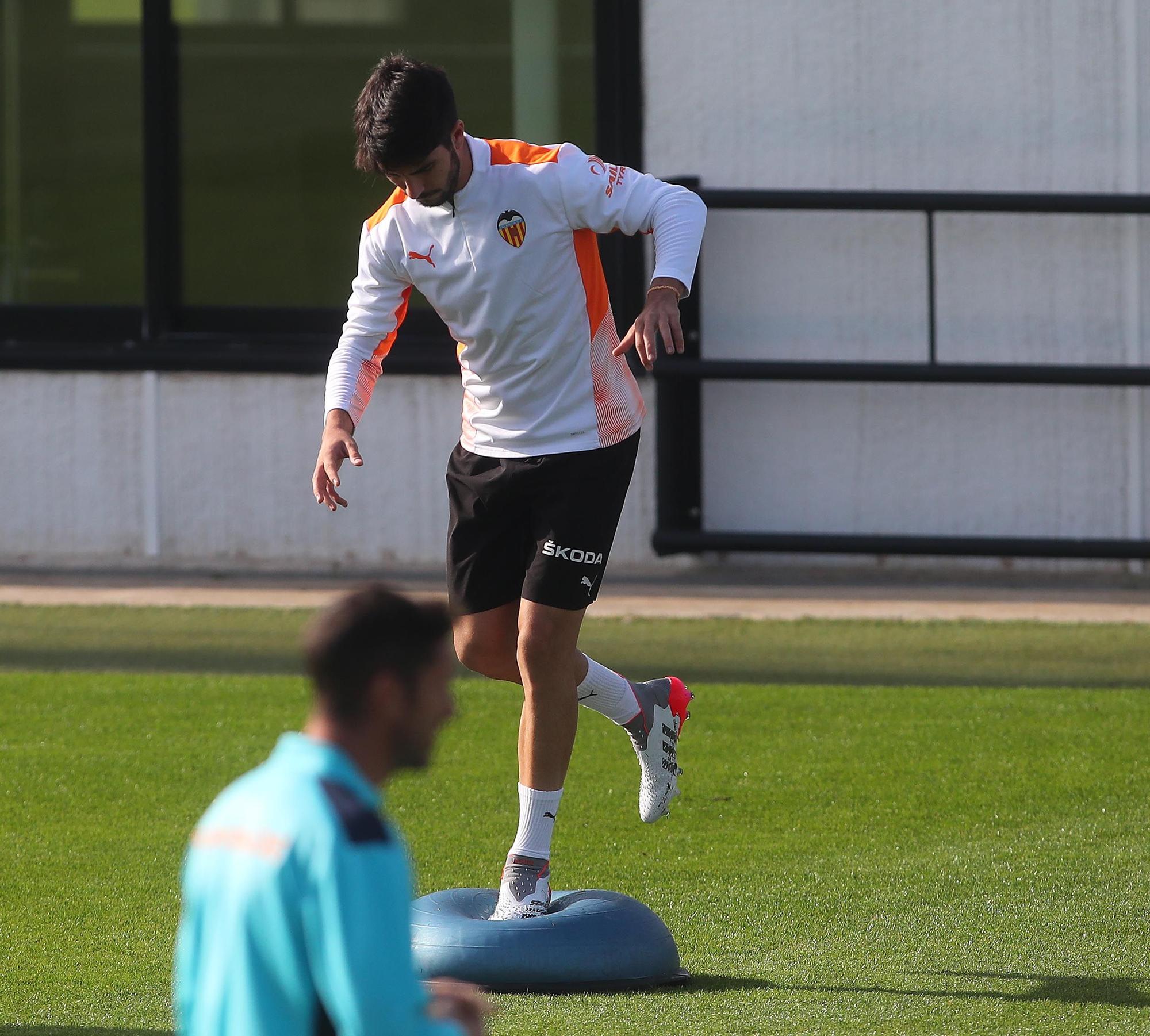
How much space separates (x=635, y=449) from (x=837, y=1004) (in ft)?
4.40

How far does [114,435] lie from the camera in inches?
391

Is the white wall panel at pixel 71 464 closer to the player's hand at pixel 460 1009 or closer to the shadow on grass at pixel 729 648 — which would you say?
the shadow on grass at pixel 729 648

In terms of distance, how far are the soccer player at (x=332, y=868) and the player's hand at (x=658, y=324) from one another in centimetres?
189

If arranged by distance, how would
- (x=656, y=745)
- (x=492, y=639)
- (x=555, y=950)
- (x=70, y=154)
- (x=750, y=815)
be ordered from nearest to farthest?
(x=555, y=950) → (x=492, y=639) → (x=656, y=745) → (x=750, y=815) → (x=70, y=154)

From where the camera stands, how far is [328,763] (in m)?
1.84

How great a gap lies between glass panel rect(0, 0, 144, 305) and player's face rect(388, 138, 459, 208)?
650 centimetres

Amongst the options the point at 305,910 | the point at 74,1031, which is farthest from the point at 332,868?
the point at 74,1031

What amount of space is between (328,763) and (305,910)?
0.52ft

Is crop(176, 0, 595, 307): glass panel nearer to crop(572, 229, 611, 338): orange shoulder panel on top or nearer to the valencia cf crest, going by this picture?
crop(572, 229, 611, 338): orange shoulder panel on top

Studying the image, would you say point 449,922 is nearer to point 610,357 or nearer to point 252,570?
point 610,357

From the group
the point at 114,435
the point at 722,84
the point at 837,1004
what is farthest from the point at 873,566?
the point at 837,1004

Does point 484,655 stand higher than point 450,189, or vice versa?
point 450,189

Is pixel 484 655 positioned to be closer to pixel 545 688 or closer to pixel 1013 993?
pixel 545 688

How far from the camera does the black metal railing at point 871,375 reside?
9117mm
